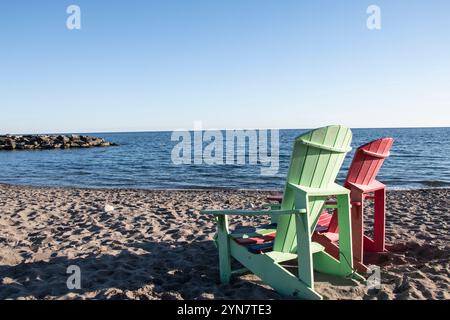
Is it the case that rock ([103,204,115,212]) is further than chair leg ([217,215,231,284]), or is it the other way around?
rock ([103,204,115,212])

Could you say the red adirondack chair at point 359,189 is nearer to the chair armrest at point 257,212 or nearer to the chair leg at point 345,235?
the chair leg at point 345,235

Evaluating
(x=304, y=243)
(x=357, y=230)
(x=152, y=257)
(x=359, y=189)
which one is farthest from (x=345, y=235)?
(x=152, y=257)

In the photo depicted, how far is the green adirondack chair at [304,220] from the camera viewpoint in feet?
9.19

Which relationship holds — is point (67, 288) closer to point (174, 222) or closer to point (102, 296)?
point (102, 296)

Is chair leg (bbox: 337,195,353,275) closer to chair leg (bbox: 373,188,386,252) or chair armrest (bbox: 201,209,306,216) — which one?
chair armrest (bbox: 201,209,306,216)

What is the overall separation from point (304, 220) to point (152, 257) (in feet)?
6.48

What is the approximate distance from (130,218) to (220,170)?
1158 centimetres

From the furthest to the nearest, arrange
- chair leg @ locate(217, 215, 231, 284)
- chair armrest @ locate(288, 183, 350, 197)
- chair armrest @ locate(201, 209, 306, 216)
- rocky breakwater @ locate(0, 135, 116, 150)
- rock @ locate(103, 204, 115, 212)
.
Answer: rocky breakwater @ locate(0, 135, 116, 150) → rock @ locate(103, 204, 115, 212) → chair leg @ locate(217, 215, 231, 284) → chair armrest @ locate(288, 183, 350, 197) → chair armrest @ locate(201, 209, 306, 216)

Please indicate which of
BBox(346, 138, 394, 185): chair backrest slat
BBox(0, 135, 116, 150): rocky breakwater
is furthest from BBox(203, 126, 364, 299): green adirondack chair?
BBox(0, 135, 116, 150): rocky breakwater

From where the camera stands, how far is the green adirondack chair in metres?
2.80

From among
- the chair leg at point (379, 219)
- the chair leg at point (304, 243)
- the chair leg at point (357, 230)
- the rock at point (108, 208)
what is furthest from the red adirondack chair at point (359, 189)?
the rock at point (108, 208)

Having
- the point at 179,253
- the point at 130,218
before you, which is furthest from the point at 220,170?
the point at 179,253

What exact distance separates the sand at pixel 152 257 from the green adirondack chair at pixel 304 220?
17cm

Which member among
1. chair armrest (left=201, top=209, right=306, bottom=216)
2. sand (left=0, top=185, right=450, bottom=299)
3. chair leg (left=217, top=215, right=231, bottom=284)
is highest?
chair armrest (left=201, top=209, right=306, bottom=216)
